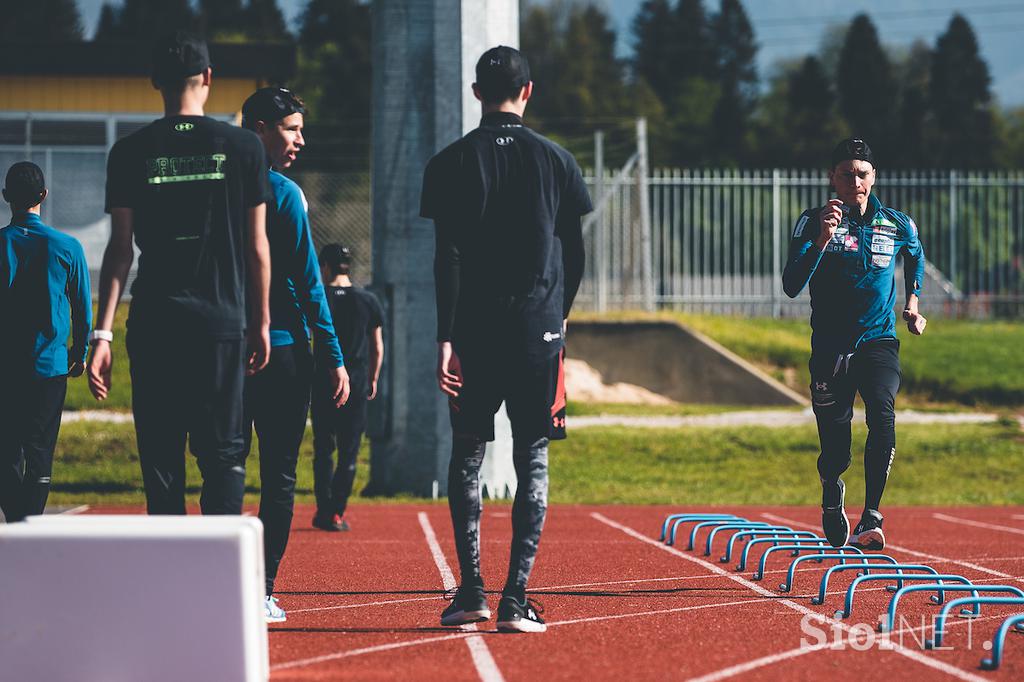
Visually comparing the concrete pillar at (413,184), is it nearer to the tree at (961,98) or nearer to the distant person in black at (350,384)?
the distant person in black at (350,384)

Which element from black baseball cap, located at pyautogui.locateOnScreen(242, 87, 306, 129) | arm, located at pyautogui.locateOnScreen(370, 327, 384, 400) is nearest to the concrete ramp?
arm, located at pyautogui.locateOnScreen(370, 327, 384, 400)

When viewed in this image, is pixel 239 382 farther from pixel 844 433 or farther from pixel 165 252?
pixel 844 433

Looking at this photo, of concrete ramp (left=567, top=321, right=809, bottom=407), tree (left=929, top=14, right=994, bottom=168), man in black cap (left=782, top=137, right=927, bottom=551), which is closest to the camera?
man in black cap (left=782, top=137, right=927, bottom=551)

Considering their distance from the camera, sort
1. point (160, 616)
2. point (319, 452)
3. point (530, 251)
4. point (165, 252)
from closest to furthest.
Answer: point (160, 616) → point (165, 252) → point (530, 251) → point (319, 452)

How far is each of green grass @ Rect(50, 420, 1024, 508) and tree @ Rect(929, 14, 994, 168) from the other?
58675 millimetres

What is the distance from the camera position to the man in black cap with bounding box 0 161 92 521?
783 cm

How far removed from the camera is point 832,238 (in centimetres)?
845

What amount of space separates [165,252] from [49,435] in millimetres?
2888

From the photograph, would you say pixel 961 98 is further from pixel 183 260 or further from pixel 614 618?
pixel 183 260

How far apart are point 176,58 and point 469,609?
2.49m

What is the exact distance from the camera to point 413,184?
15.0 metres

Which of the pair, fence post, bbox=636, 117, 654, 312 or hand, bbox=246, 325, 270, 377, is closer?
hand, bbox=246, 325, 270, 377

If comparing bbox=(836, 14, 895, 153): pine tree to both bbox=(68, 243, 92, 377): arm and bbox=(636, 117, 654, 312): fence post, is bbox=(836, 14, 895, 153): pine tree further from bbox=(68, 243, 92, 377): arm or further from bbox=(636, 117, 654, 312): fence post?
bbox=(68, 243, 92, 377): arm

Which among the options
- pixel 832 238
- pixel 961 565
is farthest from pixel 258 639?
pixel 961 565
